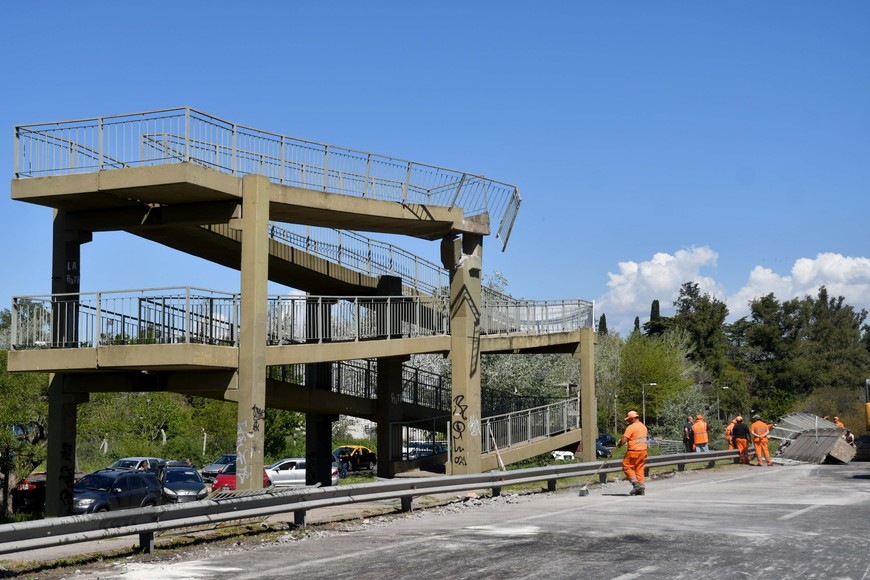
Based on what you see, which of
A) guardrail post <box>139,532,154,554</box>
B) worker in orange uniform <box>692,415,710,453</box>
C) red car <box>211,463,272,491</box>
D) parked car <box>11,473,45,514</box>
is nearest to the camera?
guardrail post <box>139,532,154,554</box>

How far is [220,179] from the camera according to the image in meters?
20.0

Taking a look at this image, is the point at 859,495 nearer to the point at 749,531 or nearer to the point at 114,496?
the point at 749,531

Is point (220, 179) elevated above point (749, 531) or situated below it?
above

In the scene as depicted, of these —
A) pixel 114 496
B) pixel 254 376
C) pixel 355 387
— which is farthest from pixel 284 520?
pixel 355 387

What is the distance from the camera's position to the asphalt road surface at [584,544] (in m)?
10.2

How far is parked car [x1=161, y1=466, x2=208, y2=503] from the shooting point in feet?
99.3

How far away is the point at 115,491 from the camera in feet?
80.1

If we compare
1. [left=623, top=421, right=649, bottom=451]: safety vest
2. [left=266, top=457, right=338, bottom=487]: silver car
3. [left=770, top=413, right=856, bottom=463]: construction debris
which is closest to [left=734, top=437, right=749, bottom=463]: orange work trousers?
[left=770, top=413, right=856, bottom=463]: construction debris

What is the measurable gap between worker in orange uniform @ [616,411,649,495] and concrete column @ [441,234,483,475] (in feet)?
25.3

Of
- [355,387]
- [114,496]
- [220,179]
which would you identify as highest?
[220,179]

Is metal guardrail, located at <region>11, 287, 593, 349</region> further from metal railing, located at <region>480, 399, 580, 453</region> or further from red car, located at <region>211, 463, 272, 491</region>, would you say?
red car, located at <region>211, 463, 272, 491</region>

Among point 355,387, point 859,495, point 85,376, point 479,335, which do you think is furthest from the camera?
point 355,387

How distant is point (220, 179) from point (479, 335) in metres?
9.27

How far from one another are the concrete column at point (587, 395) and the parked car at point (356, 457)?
18356 mm
